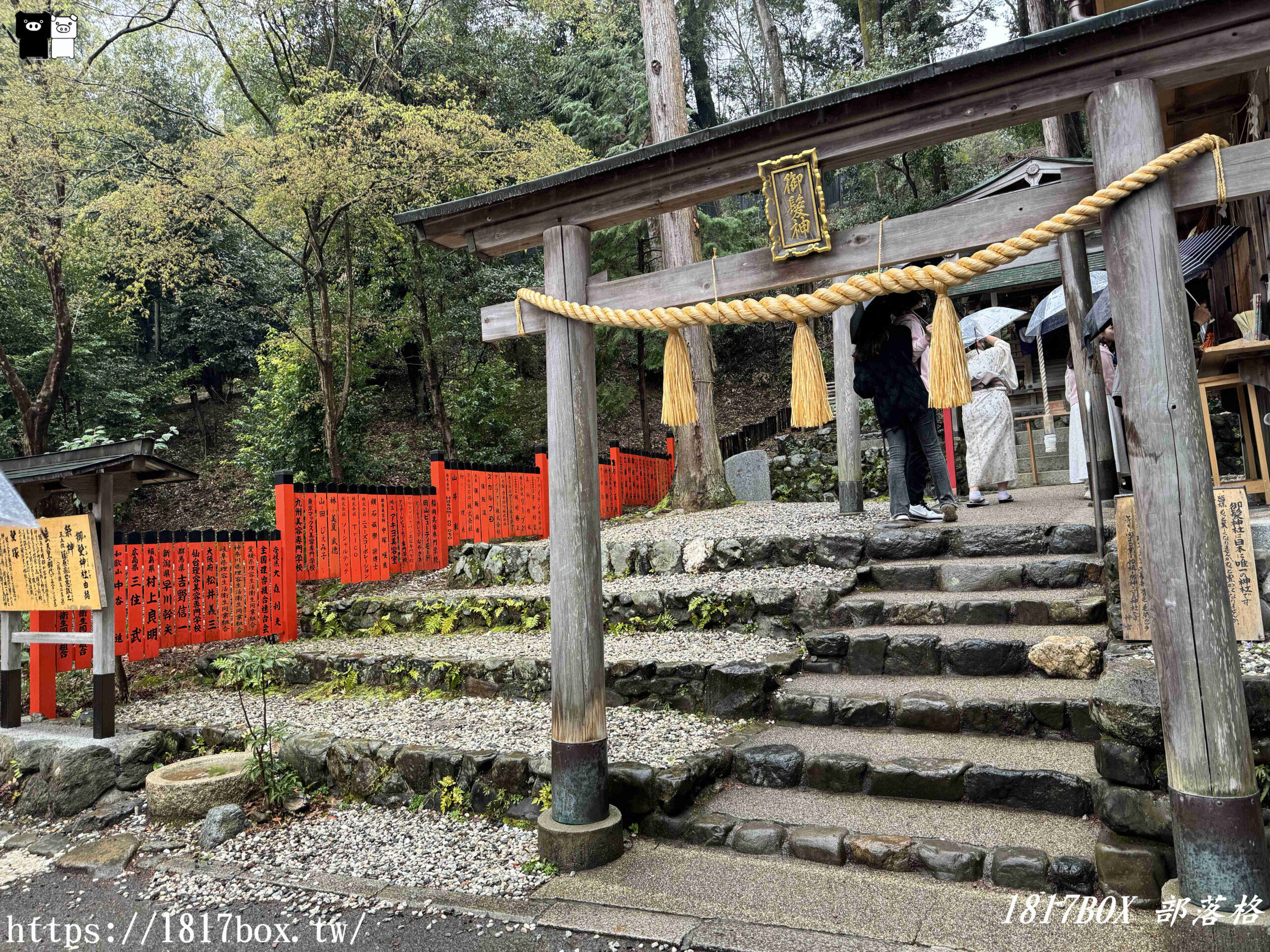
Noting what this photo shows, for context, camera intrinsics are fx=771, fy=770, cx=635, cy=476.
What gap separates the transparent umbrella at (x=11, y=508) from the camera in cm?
190

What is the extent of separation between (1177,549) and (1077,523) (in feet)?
10.3

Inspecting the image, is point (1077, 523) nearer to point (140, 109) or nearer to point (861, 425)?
point (861, 425)

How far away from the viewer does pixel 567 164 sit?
40.2ft

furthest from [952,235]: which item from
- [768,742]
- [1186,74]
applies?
[768,742]

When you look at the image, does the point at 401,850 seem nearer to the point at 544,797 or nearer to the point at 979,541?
the point at 544,797

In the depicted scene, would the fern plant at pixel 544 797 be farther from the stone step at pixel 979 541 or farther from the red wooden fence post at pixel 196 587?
the red wooden fence post at pixel 196 587

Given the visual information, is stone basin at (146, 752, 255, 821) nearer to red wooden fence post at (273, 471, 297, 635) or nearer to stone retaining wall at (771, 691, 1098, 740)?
red wooden fence post at (273, 471, 297, 635)

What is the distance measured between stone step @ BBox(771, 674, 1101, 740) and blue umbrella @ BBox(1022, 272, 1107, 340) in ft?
25.6

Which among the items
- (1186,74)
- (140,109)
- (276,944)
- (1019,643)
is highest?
(140,109)

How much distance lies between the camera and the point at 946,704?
421 cm

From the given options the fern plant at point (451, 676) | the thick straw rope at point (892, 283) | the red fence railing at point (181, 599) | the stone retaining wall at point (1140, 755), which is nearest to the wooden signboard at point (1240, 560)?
the stone retaining wall at point (1140, 755)

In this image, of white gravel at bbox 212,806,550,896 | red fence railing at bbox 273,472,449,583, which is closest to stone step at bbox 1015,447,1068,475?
red fence railing at bbox 273,472,449,583

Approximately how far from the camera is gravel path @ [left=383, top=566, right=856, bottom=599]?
6.29 metres

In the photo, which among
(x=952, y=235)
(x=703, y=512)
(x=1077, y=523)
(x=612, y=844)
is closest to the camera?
(x=952, y=235)
